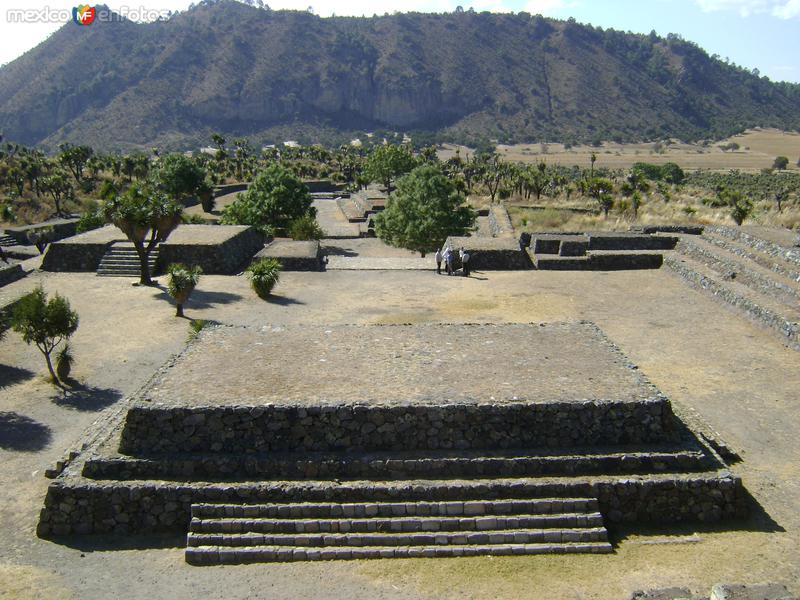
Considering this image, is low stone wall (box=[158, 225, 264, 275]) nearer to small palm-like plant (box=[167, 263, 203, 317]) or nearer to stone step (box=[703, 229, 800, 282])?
small palm-like plant (box=[167, 263, 203, 317])

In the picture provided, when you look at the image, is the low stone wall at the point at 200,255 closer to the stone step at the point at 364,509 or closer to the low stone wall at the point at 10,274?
the low stone wall at the point at 10,274

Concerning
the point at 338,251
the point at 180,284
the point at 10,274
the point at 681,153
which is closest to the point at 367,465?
the point at 180,284

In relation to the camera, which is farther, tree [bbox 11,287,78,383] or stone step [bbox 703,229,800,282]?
stone step [bbox 703,229,800,282]

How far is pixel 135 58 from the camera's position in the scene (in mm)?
149250

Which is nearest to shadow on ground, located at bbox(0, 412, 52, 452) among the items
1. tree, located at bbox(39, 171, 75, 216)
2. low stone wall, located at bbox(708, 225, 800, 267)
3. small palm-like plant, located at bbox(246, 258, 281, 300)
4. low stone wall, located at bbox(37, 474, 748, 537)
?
low stone wall, located at bbox(37, 474, 748, 537)

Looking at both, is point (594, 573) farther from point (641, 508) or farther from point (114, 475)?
point (114, 475)

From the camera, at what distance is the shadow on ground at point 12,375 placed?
475 inches

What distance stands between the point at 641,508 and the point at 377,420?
3.42 metres

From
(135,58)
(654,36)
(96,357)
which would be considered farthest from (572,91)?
(96,357)

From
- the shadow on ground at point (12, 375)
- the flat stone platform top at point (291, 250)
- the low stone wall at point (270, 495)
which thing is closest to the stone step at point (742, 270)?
the low stone wall at point (270, 495)

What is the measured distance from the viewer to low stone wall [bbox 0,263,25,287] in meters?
18.5

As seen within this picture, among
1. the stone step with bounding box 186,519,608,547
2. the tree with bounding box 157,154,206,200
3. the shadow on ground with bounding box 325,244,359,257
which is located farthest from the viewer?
the tree with bounding box 157,154,206,200

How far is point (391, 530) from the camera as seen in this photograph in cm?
772

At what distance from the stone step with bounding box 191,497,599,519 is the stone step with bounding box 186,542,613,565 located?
1.32ft
